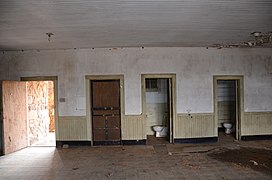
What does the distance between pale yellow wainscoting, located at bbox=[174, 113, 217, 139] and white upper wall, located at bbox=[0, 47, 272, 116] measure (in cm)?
17

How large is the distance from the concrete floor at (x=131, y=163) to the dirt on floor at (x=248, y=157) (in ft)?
0.22

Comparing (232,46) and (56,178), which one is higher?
(232,46)

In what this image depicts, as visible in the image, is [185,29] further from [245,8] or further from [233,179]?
[233,179]

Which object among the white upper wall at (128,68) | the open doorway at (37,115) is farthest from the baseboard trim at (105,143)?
the open doorway at (37,115)

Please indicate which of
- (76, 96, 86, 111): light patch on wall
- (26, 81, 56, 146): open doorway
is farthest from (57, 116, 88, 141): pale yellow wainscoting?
(26, 81, 56, 146): open doorway

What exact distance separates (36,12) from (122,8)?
3.98ft

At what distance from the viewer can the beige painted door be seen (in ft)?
18.9

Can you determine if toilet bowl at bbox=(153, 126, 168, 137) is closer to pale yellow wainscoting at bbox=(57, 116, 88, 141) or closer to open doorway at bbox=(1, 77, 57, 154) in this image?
pale yellow wainscoting at bbox=(57, 116, 88, 141)

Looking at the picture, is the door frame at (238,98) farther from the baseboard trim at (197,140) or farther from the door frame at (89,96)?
the door frame at (89,96)

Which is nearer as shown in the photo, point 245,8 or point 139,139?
point 245,8

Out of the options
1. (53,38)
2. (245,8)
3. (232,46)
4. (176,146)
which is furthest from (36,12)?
(232,46)

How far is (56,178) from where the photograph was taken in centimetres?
409

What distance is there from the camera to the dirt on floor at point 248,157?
4.47m

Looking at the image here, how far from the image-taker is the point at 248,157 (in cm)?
508
